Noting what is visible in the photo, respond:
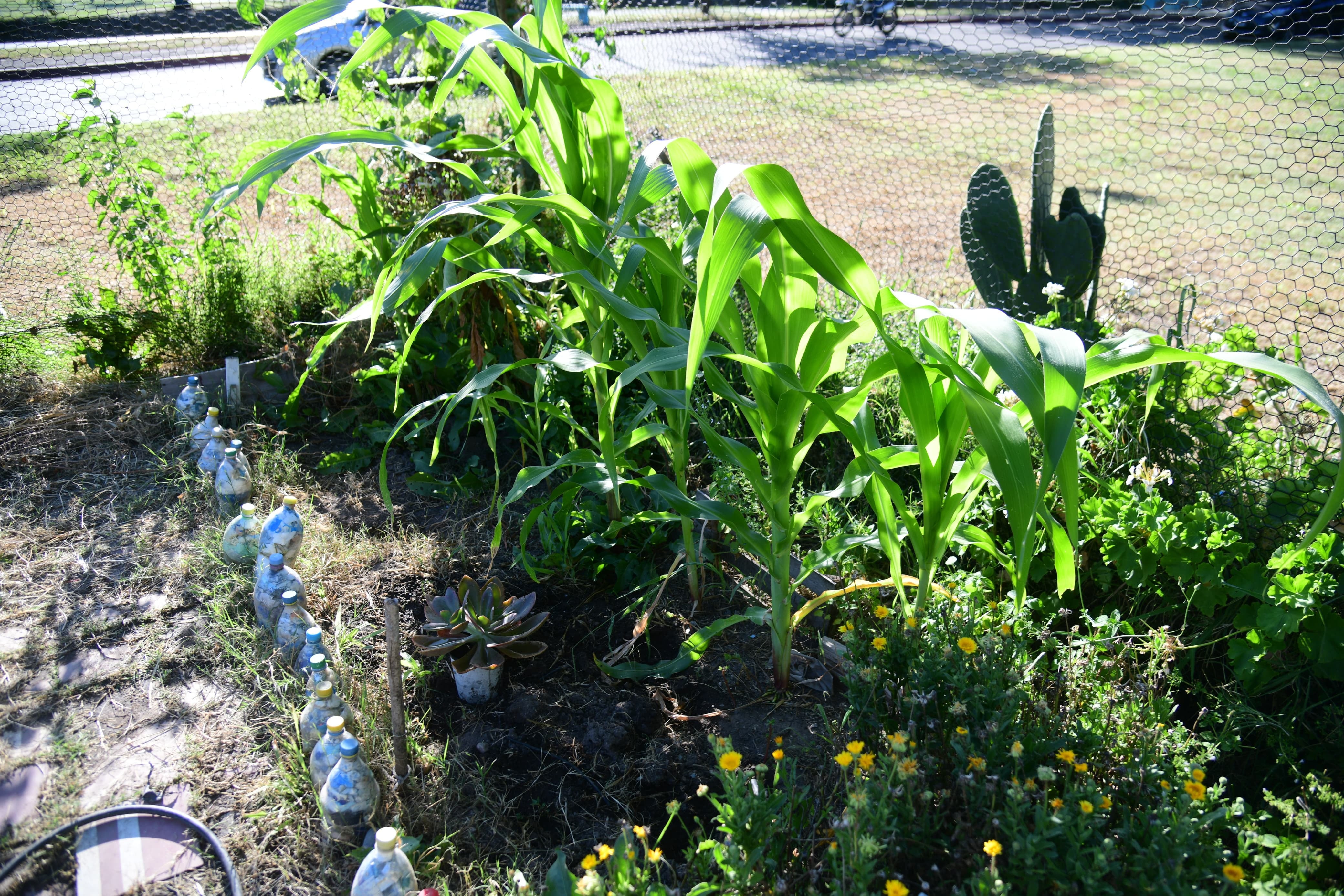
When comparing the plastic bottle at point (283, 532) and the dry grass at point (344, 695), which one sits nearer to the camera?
the dry grass at point (344, 695)

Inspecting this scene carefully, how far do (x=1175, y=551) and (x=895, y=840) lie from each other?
91 centimetres

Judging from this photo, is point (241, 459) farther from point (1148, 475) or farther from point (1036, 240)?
point (1036, 240)

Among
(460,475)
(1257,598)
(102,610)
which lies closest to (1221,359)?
(1257,598)

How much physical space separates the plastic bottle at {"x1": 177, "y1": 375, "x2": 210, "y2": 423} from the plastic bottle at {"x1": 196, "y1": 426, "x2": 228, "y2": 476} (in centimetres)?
28

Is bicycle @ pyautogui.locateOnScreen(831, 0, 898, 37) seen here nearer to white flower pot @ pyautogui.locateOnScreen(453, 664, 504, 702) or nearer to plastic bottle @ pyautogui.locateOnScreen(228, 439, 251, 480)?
plastic bottle @ pyautogui.locateOnScreen(228, 439, 251, 480)

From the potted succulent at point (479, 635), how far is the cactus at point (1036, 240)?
1.73 metres

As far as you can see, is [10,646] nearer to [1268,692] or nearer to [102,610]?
[102,610]

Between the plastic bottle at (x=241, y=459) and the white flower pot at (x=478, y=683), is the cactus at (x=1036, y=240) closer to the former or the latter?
the white flower pot at (x=478, y=683)

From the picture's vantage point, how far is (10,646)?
1904 millimetres

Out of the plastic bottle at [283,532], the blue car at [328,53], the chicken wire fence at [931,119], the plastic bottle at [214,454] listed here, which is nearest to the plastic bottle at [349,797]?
the plastic bottle at [283,532]

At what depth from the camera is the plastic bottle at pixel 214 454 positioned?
2.35 metres

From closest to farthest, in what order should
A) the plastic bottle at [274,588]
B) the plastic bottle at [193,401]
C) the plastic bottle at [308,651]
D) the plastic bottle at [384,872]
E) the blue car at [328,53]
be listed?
the plastic bottle at [384,872] → the plastic bottle at [308,651] → the plastic bottle at [274,588] → the plastic bottle at [193,401] → the blue car at [328,53]

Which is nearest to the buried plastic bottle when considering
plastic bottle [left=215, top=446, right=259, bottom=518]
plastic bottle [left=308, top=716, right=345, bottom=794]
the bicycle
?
plastic bottle [left=215, top=446, right=259, bottom=518]

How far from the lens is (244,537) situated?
80.6 inches
